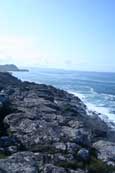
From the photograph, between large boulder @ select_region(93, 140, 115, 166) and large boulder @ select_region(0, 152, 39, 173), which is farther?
large boulder @ select_region(93, 140, 115, 166)

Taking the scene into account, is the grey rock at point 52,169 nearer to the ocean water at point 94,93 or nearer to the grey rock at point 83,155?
the grey rock at point 83,155

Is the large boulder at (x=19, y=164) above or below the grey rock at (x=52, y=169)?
above

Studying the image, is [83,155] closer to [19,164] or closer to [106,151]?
[106,151]

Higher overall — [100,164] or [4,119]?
[4,119]

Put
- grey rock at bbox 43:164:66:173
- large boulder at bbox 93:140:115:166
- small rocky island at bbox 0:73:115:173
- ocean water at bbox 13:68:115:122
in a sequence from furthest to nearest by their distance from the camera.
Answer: ocean water at bbox 13:68:115:122 → large boulder at bbox 93:140:115:166 → small rocky island at bbox 0:73:115:173 → grey rock at bbox 43:164:66:173

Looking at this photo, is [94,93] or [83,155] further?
[94,93]

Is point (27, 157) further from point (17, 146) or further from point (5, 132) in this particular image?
point (5, 132)

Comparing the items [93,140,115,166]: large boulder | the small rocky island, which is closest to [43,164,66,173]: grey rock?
the small rocky island

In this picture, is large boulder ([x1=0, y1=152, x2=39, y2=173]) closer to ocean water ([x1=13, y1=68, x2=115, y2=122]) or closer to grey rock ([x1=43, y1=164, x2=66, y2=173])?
grey rock ([x1=43, y1=164, x2=66, y2=173])

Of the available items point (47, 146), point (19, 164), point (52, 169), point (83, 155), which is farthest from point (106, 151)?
point (19, 164)

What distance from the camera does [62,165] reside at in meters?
16.1

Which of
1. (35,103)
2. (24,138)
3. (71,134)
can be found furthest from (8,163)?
(35,103)

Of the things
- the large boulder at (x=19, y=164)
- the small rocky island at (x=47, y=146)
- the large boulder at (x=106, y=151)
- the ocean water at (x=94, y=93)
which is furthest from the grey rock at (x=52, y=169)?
the ocean water at (x=94, y=93)

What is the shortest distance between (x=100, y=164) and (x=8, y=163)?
549 centimetres
